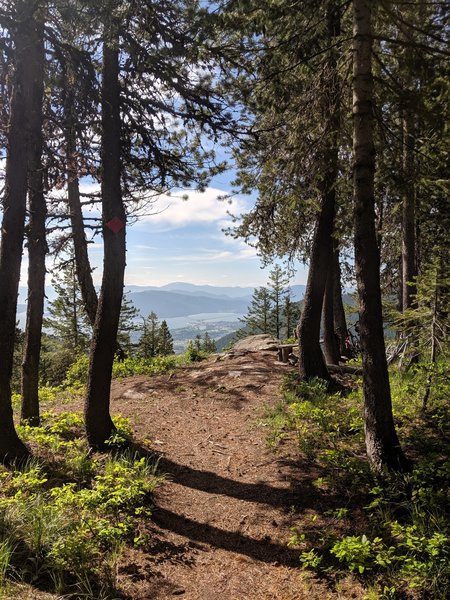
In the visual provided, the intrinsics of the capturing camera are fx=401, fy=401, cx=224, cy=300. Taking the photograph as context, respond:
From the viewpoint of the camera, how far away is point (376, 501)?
4867 mm

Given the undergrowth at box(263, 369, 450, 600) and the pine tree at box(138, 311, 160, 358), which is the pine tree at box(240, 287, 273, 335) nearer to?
the pine tree at box(138, 311, 160, 358)

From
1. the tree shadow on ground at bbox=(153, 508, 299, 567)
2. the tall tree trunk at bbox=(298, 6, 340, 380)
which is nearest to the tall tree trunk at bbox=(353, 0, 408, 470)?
the tree shadow on ground at bbox=(153, 508, 299, 567)

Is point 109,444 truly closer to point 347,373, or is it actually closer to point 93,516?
point 93,516

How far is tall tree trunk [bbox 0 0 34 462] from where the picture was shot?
5.97m

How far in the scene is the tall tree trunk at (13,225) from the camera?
5973 mm

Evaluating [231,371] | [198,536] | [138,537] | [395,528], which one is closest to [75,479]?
[138,537]

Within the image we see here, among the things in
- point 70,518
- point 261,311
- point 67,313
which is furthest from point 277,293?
point 70,518

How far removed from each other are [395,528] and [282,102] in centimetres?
715

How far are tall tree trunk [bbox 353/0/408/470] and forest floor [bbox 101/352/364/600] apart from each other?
122 centimetres

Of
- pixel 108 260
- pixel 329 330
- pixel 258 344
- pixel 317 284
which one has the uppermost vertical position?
pixel 108 260

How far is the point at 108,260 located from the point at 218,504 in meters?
4.26

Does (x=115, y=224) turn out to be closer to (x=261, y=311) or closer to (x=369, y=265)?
(x=369, y=265)

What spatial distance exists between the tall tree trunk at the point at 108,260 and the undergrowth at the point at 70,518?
0.68 meters

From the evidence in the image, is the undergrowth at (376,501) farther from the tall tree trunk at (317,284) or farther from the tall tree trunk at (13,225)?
the tall tree trunk at (13,225)
